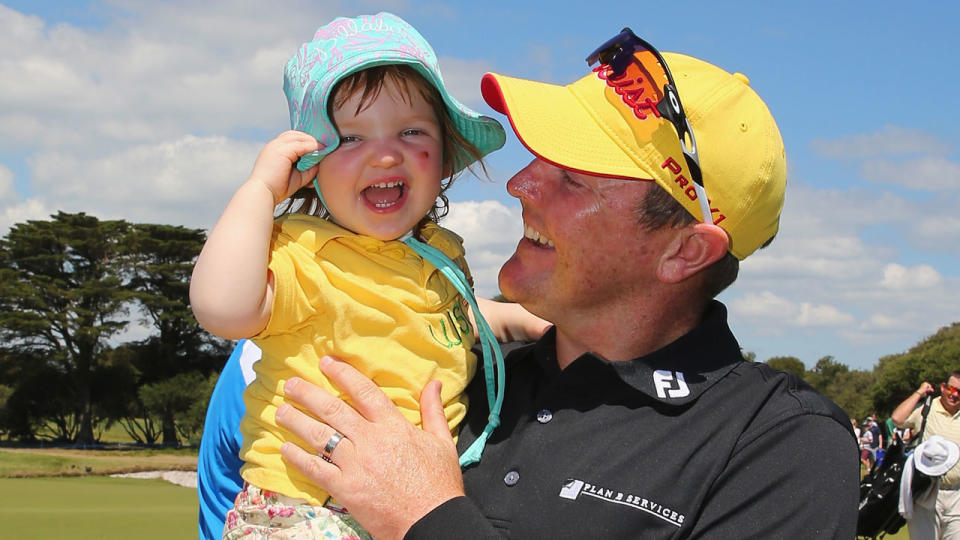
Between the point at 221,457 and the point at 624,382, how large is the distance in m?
1.39

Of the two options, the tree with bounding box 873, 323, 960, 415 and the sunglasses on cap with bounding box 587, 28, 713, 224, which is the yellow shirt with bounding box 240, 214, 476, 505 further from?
the tree with bounding box 873, 323, 960, 415

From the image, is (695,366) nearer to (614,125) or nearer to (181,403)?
(614,125)

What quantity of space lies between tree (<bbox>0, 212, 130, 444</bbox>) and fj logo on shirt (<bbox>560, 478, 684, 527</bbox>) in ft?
155

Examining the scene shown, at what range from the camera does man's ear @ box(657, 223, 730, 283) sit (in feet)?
7.77

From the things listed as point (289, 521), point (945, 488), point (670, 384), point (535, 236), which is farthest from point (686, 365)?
point (945, 488)

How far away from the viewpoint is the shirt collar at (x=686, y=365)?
2197 millimetres

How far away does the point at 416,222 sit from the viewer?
2559mm

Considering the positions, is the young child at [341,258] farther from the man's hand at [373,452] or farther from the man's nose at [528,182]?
the man's nose at [528,182]

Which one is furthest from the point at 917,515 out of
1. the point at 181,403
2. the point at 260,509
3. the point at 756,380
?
the point at 181,403

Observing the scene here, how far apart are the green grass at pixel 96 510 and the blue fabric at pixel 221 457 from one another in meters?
8.16

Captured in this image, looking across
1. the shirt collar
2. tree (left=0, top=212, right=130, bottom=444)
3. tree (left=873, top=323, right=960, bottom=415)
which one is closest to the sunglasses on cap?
the shirt collar

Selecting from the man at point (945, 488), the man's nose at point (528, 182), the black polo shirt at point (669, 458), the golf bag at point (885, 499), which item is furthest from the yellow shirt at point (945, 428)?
the man's nose at point (528, 182)

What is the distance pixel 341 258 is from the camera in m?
2.39

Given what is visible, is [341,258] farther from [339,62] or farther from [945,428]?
[945,428]
